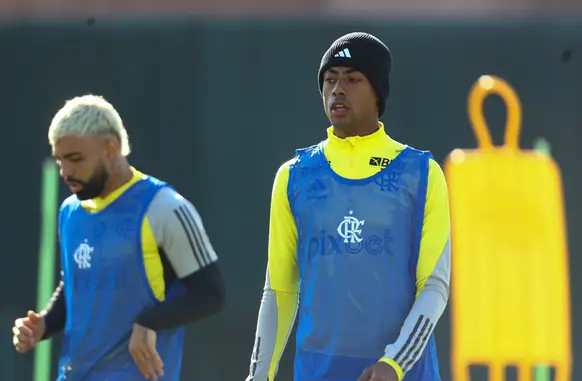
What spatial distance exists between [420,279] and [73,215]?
4.63ft

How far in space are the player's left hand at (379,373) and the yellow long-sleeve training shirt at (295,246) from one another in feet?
0.82

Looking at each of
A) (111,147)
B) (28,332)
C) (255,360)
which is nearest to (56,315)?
(28,332)

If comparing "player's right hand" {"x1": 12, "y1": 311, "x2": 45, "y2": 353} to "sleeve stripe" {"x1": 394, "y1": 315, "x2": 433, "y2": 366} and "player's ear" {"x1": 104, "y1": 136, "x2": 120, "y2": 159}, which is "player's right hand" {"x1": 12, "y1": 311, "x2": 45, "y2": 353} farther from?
"sleeve stripe" {"x1": 394, "y1": 315, "x2": 433, "y2": 366}

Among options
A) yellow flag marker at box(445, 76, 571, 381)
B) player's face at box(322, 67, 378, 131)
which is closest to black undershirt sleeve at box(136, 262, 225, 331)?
player's face at box(322, 67, 378, 131)

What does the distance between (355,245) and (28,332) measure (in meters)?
1.41

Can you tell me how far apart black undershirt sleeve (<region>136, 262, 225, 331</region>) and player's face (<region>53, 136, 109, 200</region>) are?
0.44m

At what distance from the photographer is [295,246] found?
3793 mm

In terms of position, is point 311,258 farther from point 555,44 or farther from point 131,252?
point 555,44

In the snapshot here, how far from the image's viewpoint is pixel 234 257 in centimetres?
738

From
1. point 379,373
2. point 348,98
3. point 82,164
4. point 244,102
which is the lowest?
point 379,373

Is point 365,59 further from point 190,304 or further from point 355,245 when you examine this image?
point 190,304

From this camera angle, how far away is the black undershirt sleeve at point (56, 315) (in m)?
4.49

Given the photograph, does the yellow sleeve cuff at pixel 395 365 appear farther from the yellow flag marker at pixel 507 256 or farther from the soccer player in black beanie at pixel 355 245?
the yellow flag marker at pixel 507 256

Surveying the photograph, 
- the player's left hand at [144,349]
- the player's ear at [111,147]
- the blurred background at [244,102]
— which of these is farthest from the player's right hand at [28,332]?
the blurred background at [244,102]
